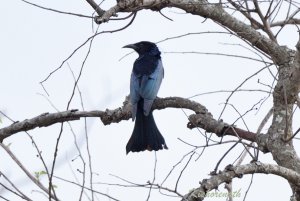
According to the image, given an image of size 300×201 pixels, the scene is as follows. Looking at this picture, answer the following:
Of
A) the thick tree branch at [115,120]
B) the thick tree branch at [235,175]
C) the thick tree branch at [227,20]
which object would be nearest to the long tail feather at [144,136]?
the thick tree branch at [115,120]

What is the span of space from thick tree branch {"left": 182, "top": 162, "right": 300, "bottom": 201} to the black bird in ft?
6.73

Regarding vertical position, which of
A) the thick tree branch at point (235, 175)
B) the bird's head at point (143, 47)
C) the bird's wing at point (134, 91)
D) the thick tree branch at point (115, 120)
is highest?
the bird's head at point (143, 47)

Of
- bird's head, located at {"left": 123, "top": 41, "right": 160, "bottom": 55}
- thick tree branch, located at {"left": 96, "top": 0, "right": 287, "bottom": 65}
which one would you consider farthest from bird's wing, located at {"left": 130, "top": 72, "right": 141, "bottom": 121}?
thick tree branch, located at {"left": 96, "top": 0, "right": 287, "bottom": 65}

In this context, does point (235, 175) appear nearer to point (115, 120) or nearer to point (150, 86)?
point (115, 120)

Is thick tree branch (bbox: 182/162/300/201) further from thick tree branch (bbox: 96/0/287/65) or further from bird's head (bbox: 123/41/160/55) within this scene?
bird's head (bbox: 123/41/160/55)

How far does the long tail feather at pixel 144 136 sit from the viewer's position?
5859 mm

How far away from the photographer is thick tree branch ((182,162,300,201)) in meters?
3.32

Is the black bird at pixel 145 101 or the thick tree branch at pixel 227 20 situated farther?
Result: the black bird at pixel 145 101

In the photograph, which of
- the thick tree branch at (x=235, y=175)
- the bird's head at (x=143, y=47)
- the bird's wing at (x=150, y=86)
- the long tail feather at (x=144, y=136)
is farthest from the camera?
the bird's head at (x=143, y=47)

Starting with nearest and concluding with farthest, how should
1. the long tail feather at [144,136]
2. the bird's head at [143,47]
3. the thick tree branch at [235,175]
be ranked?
1. the thick tree branch at [235,175]
2. the long tail feather at [144,136]
3. the bird's head at [143,47]

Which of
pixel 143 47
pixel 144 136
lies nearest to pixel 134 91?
pixel 144 136

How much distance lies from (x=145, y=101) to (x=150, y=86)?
1.53 feet

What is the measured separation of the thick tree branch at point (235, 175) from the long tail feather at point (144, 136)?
205 centimetres

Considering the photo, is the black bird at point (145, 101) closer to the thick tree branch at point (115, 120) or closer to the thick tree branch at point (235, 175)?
the thick tree branch at point (115, 120)
